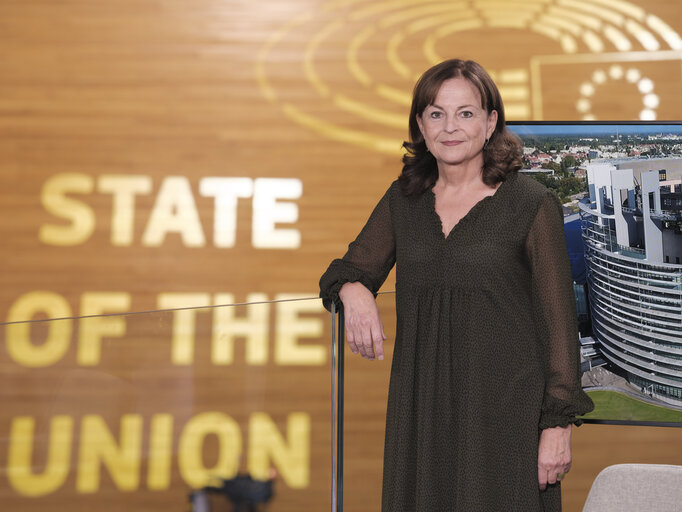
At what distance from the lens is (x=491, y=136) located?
1515 mm

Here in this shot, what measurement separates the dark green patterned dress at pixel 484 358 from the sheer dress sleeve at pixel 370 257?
9 centimetres

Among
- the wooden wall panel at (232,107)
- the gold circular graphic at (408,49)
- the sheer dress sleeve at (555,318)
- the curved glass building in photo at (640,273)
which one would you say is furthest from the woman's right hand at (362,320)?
the gold circular graphic at (408,49)

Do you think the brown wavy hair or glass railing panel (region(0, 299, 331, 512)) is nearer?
the brown wavy hair

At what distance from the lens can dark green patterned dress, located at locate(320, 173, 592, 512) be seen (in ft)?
4.42

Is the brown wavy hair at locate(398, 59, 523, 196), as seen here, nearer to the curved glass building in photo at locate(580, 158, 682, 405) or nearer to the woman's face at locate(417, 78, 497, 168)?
the woman's face at locate(417, 78, 497, 168)

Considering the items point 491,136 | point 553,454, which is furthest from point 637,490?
point 491,136

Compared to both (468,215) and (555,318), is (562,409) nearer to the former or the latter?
(555,318)

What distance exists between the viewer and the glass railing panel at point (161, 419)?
1604 mm

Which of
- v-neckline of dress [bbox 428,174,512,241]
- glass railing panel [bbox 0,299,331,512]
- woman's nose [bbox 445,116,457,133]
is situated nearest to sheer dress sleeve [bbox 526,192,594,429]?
v-neckline of dress [bbox 428,174,512,241]

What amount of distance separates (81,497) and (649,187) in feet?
5.65

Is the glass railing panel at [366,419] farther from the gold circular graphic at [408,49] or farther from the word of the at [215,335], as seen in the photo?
the gold circular graphic at [408,49]

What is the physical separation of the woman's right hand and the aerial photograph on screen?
2.32ft

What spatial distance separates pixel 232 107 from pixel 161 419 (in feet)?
7.17

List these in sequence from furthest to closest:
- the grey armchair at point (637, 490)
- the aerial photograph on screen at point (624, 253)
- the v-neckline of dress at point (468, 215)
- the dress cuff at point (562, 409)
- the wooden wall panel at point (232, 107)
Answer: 1. the wooden wall panel at point (232, 107)
2. the aerial photograph on screen at point (624, 253)
3. the grey armchair at point (637, 490)
4. the v-neckline of dress at point (468, 215)
5. the dress cuff at point (562, 409)
